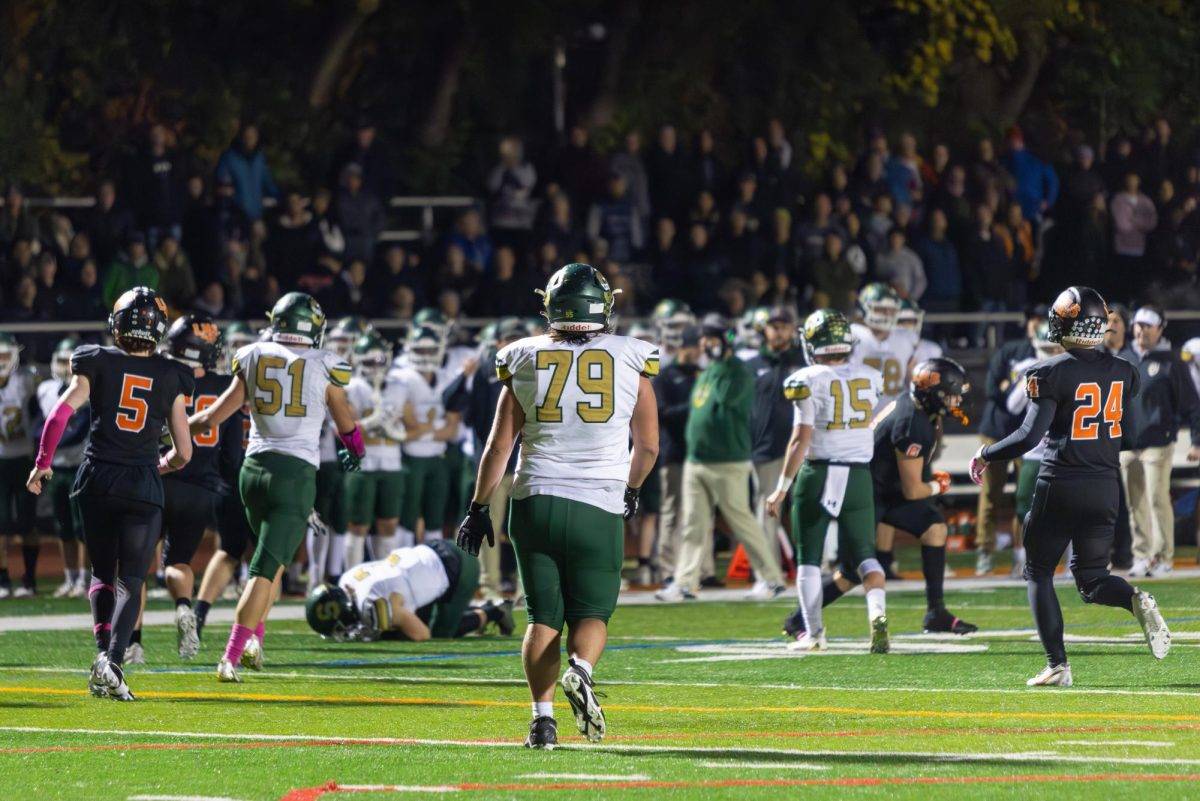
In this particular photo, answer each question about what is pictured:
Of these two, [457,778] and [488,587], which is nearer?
[457,778]

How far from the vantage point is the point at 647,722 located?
938cm

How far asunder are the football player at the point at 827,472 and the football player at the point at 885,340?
4199mm

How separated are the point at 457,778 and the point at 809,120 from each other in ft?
62.3

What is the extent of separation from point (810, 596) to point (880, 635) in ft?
1.77

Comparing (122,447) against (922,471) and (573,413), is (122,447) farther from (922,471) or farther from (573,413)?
(922,471)

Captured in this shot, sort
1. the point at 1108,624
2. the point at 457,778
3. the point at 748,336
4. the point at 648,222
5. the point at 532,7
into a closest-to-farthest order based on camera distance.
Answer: the point at 457,778 < the point at 1108,624 < the point at 748,336 < the point at 648,222 < the point at 532,7

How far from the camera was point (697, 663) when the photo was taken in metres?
12.1

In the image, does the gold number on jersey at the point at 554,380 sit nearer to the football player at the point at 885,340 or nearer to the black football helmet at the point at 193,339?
the black football helmet at the point at 193,339

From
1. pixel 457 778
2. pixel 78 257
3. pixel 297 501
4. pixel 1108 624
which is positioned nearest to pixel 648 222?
pixel 78 257

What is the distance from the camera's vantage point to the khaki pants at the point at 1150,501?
57.6ft

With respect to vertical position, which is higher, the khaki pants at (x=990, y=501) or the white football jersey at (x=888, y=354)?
the white football jersey at (x=888, y=354)

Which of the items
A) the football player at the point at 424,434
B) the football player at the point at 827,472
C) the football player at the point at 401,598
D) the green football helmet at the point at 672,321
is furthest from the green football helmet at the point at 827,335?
the green football helmet at the point at 672,321

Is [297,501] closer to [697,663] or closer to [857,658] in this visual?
[697,663]

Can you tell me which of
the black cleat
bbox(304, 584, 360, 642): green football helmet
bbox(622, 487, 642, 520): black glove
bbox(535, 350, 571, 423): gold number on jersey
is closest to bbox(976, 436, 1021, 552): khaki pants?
bbox(304, 584, 360, 642): green football helmet
